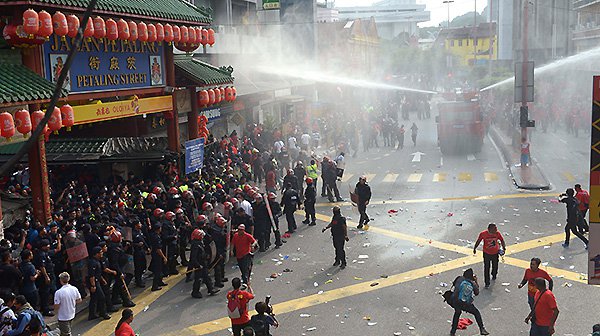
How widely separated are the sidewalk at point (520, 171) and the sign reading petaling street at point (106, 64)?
12.9 metres

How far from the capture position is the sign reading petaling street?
48.9 feet

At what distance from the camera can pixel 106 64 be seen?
16844mm

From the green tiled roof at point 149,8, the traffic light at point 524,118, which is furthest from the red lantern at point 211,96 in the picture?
the traffic light at point 524,118

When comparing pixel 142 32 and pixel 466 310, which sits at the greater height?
pixel 142 32

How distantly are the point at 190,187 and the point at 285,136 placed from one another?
52.5ft

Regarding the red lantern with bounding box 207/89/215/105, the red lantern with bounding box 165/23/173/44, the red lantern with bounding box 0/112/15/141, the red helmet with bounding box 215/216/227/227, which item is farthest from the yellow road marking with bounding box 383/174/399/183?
the red lantern with bounding box 0/112/15/141

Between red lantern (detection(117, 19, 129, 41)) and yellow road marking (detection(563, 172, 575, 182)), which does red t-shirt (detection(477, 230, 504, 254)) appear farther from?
yellow road marking (detection(563, 172, 575, 182))

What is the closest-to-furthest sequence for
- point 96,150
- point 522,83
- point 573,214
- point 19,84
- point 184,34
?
point 19,84
point 573,214
point 96,150
point 184,34
point 522,83

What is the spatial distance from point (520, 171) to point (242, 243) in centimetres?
1591

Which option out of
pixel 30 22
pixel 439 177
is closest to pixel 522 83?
pixel 439 177

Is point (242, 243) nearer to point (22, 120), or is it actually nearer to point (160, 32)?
point (22, 120)

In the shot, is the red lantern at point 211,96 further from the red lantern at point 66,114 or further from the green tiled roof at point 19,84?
the green tiled roof at point 19,84

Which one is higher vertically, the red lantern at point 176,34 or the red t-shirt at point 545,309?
the red lantern at point 176,34

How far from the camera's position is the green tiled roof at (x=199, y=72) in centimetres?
2108
